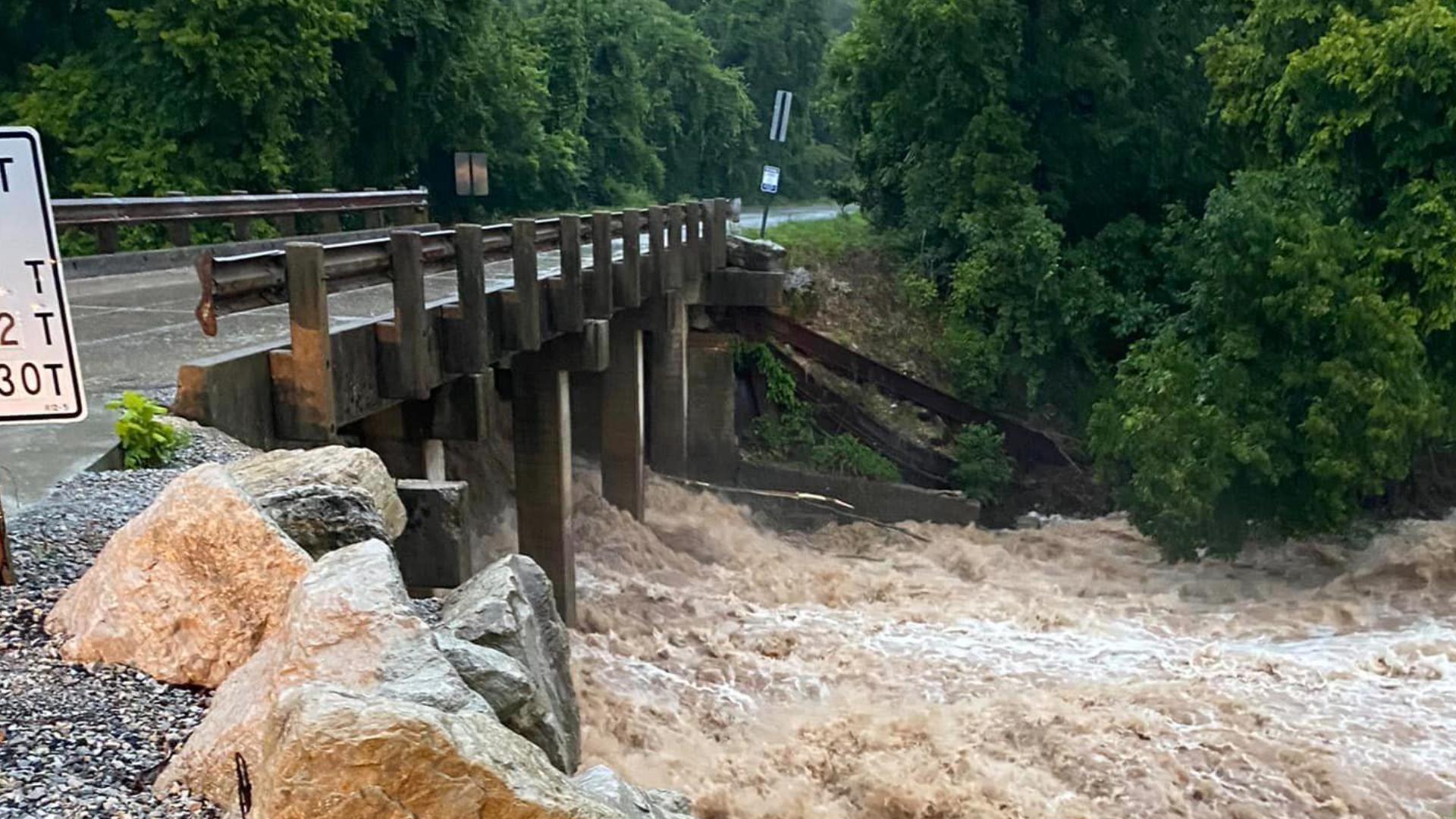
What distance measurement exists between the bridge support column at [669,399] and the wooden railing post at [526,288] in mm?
7654

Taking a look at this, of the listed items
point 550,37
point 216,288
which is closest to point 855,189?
point 550,37

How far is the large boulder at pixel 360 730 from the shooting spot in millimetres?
2467

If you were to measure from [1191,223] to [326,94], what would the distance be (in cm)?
1432

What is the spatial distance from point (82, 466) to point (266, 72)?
1422 centimetres

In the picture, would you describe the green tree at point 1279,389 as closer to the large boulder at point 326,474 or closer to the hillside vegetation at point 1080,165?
the hillside vegetation at point 1080,165

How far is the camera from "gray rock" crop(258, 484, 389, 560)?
3.94m

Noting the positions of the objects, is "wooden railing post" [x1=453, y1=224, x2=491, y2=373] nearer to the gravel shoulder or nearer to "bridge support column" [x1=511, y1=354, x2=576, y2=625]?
"bridge support column" [x1=511, y1=354, x2=576, y2=625]

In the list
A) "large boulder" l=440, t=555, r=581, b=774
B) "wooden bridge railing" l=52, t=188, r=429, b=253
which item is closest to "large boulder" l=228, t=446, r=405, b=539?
"large boulder" l=440, t=555, r=581, b=774

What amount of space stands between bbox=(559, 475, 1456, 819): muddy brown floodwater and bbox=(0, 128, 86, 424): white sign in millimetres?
5014

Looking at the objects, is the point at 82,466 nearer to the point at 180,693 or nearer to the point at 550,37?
the point at 180,693

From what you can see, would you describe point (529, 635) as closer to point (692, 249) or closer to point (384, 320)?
point (384, 320)

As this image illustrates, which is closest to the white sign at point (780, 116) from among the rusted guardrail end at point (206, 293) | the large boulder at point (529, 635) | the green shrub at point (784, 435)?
the green shrub at point (784, 435)

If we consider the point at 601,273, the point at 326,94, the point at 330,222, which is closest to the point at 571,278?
the point at 601,273

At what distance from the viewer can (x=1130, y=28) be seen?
22.1 m
